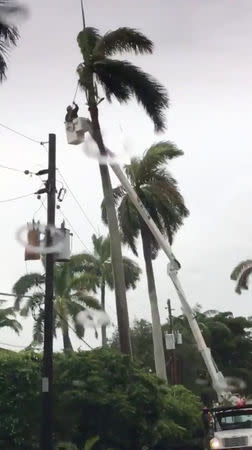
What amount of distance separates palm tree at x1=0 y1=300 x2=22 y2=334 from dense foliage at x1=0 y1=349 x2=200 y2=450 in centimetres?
3079

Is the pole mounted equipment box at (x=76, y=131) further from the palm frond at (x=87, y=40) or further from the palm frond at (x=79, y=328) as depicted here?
the palm frond at (x=79, y=328)

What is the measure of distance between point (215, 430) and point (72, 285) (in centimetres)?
2657

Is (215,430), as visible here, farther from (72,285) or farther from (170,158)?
(72,285)

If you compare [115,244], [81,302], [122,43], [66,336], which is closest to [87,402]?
[115,244]

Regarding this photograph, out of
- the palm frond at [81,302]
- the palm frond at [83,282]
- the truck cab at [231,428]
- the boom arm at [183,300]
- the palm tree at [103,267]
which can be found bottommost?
the truck cab at [231,428]

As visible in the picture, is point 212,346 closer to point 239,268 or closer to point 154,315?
point 239,268

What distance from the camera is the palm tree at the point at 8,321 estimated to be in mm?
52125

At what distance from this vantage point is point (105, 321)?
40.2m

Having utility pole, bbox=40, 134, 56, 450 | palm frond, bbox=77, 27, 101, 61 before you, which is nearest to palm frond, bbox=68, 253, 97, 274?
palm frond, bbox=77, 27, 101, 61

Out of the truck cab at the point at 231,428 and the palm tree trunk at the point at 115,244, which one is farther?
the palm tree trunk at the point at 115,244

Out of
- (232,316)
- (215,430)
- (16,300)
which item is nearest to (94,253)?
(16,300)

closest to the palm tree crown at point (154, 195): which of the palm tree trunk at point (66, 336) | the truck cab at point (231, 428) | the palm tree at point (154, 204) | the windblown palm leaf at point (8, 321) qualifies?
the palm tree at point (154, 204)

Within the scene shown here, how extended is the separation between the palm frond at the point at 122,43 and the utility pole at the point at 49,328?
5.09 meters

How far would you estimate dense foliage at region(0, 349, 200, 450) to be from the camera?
20125mm
